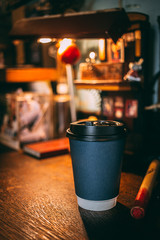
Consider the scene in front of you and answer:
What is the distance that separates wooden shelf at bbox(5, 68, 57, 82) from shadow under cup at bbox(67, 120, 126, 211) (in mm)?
3528

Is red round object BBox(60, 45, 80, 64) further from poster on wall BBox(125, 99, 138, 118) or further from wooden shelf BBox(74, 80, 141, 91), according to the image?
poster on wall BBox(125, 99, 138, 118)

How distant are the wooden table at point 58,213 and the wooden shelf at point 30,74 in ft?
8.39

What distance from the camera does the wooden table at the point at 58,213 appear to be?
2.55 meters

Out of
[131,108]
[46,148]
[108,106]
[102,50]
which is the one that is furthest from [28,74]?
[131,108]

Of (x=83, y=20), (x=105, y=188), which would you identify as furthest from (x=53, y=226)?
(x=83, y=20)

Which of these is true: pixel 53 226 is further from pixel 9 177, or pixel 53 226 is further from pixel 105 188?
pixel 9 177

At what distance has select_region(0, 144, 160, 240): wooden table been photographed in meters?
2.55

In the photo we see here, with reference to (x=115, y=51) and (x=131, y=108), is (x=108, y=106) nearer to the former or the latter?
(x=131, y=108)

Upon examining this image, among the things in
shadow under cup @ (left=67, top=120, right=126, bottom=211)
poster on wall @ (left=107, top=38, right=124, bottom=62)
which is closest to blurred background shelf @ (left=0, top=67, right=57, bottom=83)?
poster on wall @ (left=107, top=38, right=124, bottom=62)

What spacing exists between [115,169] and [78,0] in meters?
4.07

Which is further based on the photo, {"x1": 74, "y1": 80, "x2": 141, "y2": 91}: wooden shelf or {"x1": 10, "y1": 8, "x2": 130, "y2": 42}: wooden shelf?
{"x1": 74, "y1": 80, "x2": 141, "y2": 91}: wooden shelf

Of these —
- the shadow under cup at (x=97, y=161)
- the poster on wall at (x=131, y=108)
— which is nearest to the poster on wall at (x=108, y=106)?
the poster on wall at (x=131, y=108)

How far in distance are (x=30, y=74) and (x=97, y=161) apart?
12.9 feet

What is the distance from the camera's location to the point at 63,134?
247 inches
